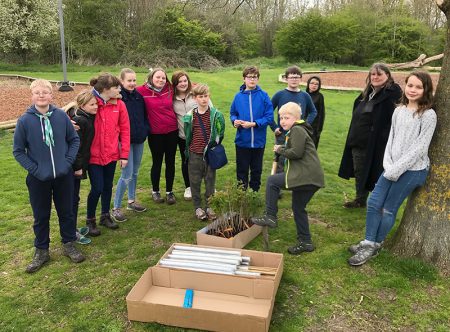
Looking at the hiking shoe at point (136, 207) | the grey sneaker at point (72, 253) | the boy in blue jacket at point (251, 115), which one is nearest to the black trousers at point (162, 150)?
A: the hiking shoe at point (136, 207)

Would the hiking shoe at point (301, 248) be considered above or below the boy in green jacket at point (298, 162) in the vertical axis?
below

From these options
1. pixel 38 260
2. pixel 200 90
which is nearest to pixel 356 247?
pixel 200 90

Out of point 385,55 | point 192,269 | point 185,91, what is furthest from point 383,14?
point 192,269

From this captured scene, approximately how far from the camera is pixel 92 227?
5016mm

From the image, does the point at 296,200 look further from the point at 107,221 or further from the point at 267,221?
the point at 107,221

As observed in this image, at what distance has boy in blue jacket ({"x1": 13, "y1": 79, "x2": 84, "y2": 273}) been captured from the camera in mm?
3900

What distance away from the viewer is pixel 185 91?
18.5 feet

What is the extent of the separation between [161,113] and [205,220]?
5.08 ft

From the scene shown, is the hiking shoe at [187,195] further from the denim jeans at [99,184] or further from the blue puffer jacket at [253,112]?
the denim jeans at [99,184]

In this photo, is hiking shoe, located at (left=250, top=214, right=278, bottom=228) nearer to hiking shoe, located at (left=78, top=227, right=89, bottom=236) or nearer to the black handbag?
the black handbag

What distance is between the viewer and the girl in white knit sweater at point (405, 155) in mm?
3777

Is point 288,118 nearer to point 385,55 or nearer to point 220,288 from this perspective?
point 220,288

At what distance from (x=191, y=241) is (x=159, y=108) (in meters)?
1.85

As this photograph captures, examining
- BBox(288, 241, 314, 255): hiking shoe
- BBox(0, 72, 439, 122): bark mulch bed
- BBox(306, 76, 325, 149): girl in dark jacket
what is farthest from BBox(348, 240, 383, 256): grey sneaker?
BBox(0, 72, 439, 122): bark mulch bed
